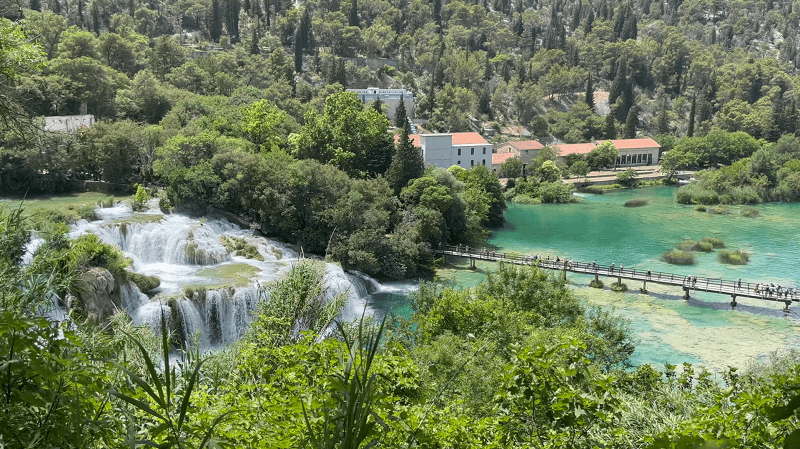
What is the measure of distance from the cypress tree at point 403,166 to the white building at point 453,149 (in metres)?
11.3

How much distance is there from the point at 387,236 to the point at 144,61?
36.6m

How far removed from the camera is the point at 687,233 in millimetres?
40750

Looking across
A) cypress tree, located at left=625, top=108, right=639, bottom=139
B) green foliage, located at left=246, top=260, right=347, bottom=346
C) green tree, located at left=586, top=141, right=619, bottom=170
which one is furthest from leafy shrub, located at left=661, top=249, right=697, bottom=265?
cypress tree, located at left=625, top=108, right=639, bottom=139

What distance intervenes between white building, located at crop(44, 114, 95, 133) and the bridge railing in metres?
23.3

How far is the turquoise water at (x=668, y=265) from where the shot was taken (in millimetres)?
22562

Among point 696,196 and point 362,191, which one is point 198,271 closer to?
point 362,191

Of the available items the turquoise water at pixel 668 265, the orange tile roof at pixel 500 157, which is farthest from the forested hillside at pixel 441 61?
the turquoise water at pixel 668 265

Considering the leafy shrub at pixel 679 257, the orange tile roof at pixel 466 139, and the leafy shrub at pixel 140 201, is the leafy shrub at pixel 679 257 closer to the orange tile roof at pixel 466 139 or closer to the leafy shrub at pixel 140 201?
the orange tile roof at pixel 466 139

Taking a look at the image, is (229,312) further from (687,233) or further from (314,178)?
(687,233)

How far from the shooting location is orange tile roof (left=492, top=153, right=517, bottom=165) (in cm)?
5965

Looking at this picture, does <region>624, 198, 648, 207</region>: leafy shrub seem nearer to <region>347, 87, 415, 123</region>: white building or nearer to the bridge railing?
the bridge railing

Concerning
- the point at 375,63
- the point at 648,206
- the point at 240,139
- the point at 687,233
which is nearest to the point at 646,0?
Answer: the point at 375,63

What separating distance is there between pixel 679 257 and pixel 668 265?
1059 mm

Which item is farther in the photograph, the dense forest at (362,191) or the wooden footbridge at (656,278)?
the wooden footbridge at (656,278)
